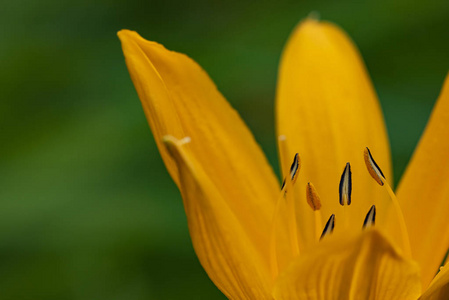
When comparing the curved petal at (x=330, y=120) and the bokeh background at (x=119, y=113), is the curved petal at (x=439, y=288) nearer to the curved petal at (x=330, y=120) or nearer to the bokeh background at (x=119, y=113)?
the curved petal at (x=330, y=120)

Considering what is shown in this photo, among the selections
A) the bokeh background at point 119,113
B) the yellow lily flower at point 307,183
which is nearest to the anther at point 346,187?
the yellow lily flower at point 307,183

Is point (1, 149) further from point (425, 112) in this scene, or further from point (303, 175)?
point (425, 112)

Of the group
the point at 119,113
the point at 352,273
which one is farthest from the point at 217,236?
the point at 119,113

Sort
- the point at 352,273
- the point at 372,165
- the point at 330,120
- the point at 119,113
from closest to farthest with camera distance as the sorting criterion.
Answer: the point at 352,273, the point at 372,165, the point at 330,120, the point at 119,113

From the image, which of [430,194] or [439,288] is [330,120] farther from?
[439,288]

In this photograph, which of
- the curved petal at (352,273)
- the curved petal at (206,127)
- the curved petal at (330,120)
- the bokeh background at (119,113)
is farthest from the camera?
the bokeh background at (119,113)

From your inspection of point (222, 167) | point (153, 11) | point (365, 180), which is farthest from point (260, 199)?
point (153, 11)

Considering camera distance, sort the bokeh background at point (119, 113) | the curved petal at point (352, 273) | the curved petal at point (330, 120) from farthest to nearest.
Result: the bokeh background at point (119, 113) → the curved petal at point (330, 120) → the curved petal at point (352, 273)
